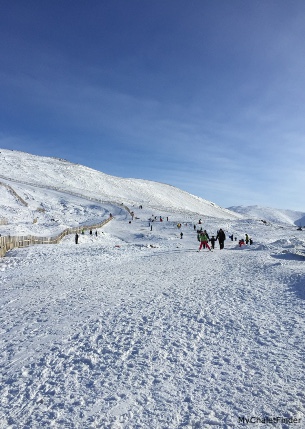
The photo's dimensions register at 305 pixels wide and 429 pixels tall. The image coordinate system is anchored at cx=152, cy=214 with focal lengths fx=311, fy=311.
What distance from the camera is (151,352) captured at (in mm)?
6441

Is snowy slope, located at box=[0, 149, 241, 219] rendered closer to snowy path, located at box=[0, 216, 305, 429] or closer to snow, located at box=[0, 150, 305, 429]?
snow, located at box=[0, 150, 305, 429]

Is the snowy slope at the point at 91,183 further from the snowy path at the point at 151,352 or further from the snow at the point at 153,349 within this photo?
the snowy path at the point at 151,352

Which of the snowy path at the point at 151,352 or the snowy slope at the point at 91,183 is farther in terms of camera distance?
the snowy slope at the point at 91,183

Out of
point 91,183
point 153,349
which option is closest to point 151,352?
point 153,349

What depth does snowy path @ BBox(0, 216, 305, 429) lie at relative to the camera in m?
4.69

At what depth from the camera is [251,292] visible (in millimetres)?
10992

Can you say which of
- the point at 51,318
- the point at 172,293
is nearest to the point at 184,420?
the point at 51,318

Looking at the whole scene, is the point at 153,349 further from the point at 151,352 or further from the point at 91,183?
the point at 91,183

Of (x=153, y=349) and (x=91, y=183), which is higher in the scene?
(x=91, y=183)

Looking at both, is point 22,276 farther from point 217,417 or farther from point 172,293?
point 217,417

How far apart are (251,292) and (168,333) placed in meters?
4.79

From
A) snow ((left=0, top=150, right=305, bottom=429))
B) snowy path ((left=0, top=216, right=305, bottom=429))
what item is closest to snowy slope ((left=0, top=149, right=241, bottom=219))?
snow ((left=0, top=150, right=305, bottom=429))

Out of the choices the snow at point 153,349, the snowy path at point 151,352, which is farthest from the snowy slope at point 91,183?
the snowy path at point 151,352

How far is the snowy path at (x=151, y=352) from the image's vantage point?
4691 mm
